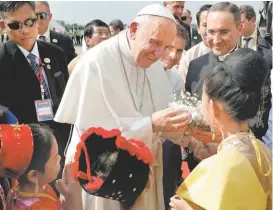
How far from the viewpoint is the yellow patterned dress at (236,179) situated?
5.66ft

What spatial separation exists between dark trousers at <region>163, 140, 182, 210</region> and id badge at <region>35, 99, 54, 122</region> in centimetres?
92

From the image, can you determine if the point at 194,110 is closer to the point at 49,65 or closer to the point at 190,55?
the point at 49,65

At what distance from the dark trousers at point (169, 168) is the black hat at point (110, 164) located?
1257 millimetres

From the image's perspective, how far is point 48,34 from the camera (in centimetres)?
562

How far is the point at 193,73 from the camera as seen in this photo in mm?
3391

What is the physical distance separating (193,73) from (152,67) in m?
0.50

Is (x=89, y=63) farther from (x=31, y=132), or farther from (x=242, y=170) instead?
(x=242, y=170)

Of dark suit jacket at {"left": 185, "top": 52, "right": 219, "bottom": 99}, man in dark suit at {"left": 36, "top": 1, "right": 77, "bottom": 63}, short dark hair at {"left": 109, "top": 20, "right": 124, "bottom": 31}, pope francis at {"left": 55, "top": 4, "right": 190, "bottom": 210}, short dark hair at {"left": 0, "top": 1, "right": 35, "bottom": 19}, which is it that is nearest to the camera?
pope francis at {"left": 55, "top": 4, "right": 190, "bottom": 210}

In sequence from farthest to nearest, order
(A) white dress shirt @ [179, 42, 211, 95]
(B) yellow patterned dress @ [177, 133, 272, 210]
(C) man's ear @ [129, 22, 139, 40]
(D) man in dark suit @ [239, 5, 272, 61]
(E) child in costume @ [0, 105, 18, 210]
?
(D) man in dark suit @ [239, 5, 272, 61] < (A) white dress shirt @ [179, 42, 211, 95] < (C) man's ear @ [129, 22, 139, 40] < (E) child in costume @ [0, 105, 18, 210] < (B) yellow patterned dress @ [177, 133, 272, 210]

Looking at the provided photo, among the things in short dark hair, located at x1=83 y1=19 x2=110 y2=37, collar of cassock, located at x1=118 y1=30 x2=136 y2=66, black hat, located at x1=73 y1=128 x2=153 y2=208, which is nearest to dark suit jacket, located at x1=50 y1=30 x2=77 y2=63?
short dark hair, located at x1=83 y1=19 x2=110 y2=37

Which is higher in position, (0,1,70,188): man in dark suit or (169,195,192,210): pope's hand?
(0,1,70,188): man in dark suit

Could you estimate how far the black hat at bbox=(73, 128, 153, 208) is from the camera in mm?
1952

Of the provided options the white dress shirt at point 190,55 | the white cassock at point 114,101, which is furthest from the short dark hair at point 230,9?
the white cassock at point 114,101

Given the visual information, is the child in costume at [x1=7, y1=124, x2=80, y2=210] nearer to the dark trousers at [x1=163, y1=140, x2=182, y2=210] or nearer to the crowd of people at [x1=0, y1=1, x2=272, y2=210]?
the crowd of people at [x1=0, y1=1, x2=272, y2=210]
